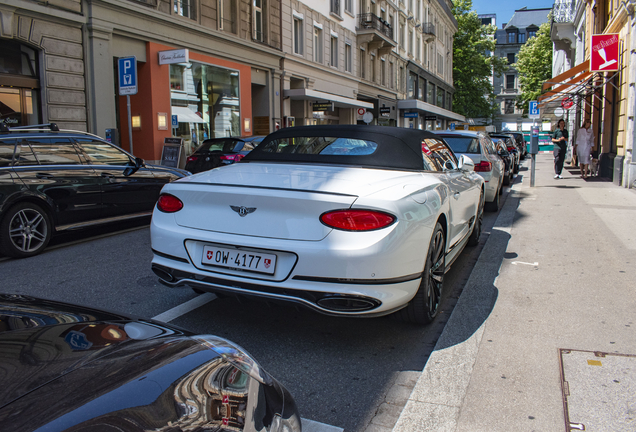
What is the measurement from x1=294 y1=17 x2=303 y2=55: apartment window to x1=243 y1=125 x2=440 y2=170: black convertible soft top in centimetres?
2184

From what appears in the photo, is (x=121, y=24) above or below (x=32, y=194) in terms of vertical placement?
above

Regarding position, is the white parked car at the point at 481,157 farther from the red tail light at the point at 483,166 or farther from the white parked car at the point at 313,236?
the white parked car at the point at 313,236

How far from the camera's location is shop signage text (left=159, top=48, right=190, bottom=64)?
15973mm

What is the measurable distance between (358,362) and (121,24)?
14.7 m

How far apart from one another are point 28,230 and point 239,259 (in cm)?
434

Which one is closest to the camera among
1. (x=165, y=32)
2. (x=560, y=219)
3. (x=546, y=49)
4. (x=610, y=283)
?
(x=610, y=283)

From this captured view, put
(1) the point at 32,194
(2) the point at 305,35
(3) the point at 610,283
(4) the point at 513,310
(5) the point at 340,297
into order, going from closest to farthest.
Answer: (5) the point at 340,297
(4) the point at 513,310
(3) the point at 610,283
(1) the point at 32,194
(2) the point at 305,35

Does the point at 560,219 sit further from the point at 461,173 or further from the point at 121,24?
the point at 121,24

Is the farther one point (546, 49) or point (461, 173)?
point (546, 49)

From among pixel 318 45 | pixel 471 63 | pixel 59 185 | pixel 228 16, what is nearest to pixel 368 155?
pixel 59 185

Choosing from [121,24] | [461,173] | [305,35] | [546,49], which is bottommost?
[461,173]

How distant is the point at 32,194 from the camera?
20.9ft

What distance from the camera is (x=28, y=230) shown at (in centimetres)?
636

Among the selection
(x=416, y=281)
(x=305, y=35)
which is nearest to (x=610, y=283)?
(x=416, y=281)
